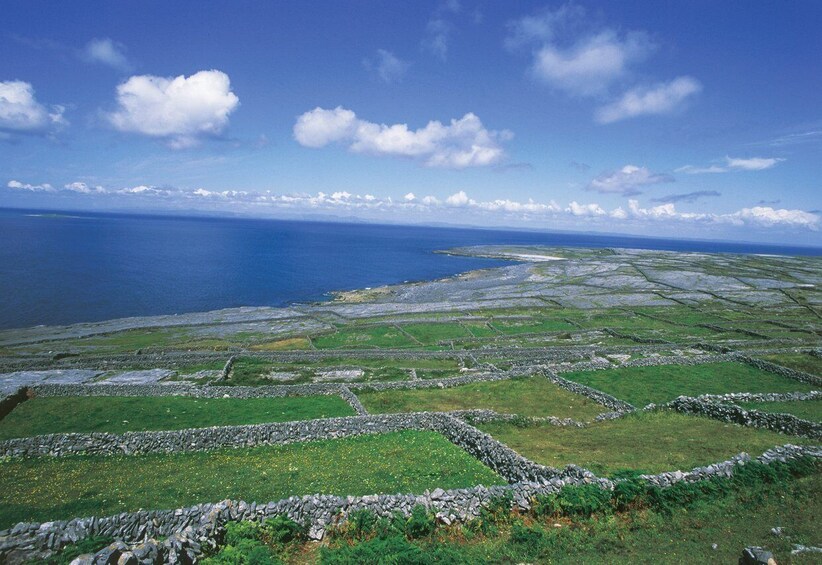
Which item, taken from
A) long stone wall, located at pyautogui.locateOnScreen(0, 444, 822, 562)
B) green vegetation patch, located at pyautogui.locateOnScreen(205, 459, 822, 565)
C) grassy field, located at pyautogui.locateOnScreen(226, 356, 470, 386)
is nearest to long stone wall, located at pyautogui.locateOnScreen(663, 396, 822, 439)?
long stone wall, located at pyautogui.locateOnScreen(0, 444, 822, 562)

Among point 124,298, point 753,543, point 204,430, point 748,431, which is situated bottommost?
point 124,298

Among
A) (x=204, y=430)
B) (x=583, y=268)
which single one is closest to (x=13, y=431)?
(x=204, y=430)

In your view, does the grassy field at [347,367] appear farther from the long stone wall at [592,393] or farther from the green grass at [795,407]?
the green grass at [795,407]

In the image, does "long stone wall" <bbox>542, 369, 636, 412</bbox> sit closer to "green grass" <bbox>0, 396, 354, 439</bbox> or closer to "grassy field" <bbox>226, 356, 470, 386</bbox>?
"grassy field" <bbox>226, 356, 470, 386</bbox>

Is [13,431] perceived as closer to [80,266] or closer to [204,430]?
[204,430]

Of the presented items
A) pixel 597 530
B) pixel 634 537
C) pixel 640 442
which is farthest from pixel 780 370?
pixel 597 530

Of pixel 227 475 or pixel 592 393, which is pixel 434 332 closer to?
pixel 592 393
